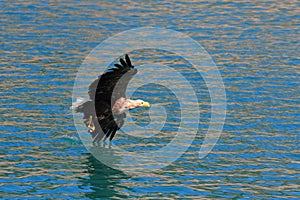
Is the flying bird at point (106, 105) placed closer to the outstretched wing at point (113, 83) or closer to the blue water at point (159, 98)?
the outstretched wing at point (113, 83)

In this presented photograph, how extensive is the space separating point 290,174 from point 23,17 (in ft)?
52.8

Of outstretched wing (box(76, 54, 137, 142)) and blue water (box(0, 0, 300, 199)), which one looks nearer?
blue water (box(0, 0, 300, 199))

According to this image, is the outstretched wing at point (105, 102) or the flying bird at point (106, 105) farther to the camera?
the flying bird at point (106, 105)

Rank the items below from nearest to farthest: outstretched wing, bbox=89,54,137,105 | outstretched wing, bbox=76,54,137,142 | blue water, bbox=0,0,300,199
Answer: blue water, bbox=0,0,300,199 < outstretched wing, bbox=89,54,137,105 < outstretched wing, bbox=76,54,137,142

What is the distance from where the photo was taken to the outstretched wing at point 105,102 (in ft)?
47.1

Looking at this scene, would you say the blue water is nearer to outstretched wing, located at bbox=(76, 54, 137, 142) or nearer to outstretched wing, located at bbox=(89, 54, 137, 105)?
outstretched wing, located at bbox=(76, 54, 137, 142)

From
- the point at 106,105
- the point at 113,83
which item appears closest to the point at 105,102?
the point at 106,105

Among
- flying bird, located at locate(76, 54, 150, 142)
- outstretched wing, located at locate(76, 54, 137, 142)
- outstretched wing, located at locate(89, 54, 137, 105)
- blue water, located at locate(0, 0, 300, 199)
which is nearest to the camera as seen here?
blue water, located at locate(0, 0, 300, 199)

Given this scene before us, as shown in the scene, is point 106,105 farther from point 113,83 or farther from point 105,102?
point 113,83

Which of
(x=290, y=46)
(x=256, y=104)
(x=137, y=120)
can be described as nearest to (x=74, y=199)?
(x=137, y=120)

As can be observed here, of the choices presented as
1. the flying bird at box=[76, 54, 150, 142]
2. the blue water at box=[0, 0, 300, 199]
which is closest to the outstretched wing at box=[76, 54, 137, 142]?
the flying bird at box=[76, 54, 150, 142]

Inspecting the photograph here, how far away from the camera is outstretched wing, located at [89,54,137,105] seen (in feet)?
46.4

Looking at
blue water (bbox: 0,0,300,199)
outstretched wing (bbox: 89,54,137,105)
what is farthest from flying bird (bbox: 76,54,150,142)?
blue water (bbox: 0,0,300,199)

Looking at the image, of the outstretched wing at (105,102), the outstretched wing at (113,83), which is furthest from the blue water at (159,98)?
the outstretched wing at (113,83)
